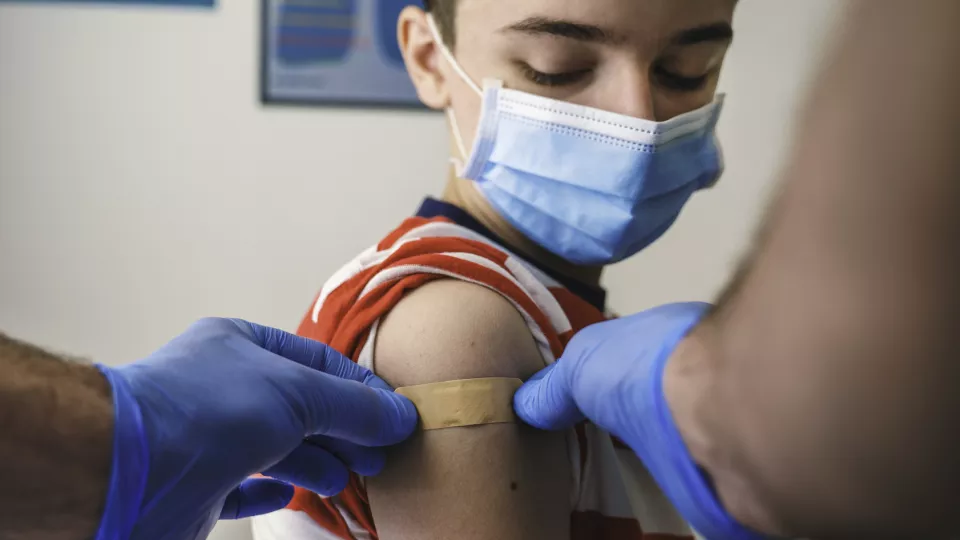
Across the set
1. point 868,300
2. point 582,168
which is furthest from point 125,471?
point 582,168

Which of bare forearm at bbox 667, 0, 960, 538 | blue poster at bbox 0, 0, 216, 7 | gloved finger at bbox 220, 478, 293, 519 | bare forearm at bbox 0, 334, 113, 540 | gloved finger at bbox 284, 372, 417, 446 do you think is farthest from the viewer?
blue poster at bbox 0, 0, 216, 7

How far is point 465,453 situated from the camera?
71 cm

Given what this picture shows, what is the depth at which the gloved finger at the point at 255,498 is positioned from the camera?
2.55 feet

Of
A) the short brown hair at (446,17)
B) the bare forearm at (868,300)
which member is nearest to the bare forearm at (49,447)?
the bare forearm at (868,300)

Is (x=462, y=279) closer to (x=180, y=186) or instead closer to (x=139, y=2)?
(x=180, y=186)

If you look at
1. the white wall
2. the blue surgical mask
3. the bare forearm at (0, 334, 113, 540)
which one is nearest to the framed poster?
the white wall

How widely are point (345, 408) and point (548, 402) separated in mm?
193

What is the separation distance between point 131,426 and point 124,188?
1.64 metres

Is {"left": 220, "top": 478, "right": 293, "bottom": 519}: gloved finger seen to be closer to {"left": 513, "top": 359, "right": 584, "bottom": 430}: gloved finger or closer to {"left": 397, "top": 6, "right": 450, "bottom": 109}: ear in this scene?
{"left": 513, "top": 359, "right": 584, "bottom": 430}: gloved finger

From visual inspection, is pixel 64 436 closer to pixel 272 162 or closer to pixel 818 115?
pixel 818 115

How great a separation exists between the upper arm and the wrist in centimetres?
27

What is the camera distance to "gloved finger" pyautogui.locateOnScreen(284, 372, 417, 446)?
2.19 feet

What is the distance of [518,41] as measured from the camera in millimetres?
886

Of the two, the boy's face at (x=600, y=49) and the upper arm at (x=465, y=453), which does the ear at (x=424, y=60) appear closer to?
the boy's face at (x=600, y=49)
